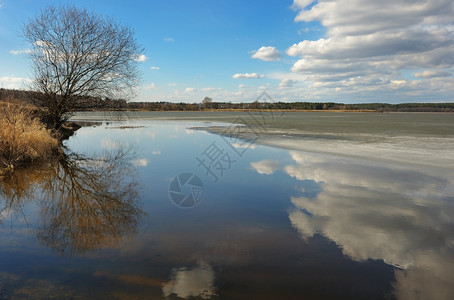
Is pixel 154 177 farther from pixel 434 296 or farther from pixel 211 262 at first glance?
pixel 434 296

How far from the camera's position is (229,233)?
5.34 metres

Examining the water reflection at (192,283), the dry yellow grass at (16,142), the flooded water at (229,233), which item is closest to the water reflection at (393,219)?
the flooded water at (229,233)

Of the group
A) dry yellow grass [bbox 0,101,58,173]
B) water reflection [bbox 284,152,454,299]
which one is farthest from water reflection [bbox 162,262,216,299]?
dry yellow grass [bbox 0,101,58,173]

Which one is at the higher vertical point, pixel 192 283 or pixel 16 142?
pixel 16 142

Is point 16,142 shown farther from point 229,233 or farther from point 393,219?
point 393,219

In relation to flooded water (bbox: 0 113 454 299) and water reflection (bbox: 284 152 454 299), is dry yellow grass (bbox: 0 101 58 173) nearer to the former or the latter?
flooded water (bbox: 0 113 454 299)

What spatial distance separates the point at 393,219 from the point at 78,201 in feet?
22.5

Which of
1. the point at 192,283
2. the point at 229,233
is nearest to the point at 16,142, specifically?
the point at 229,233

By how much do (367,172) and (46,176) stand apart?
10.3 m

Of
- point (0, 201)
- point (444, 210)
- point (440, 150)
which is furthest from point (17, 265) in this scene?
point (440, 150)

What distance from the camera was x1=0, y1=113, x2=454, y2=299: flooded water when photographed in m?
3.76

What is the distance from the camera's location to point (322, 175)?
955cm

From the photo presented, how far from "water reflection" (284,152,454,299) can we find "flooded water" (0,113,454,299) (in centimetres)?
3

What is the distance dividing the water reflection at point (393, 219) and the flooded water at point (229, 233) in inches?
1.0
